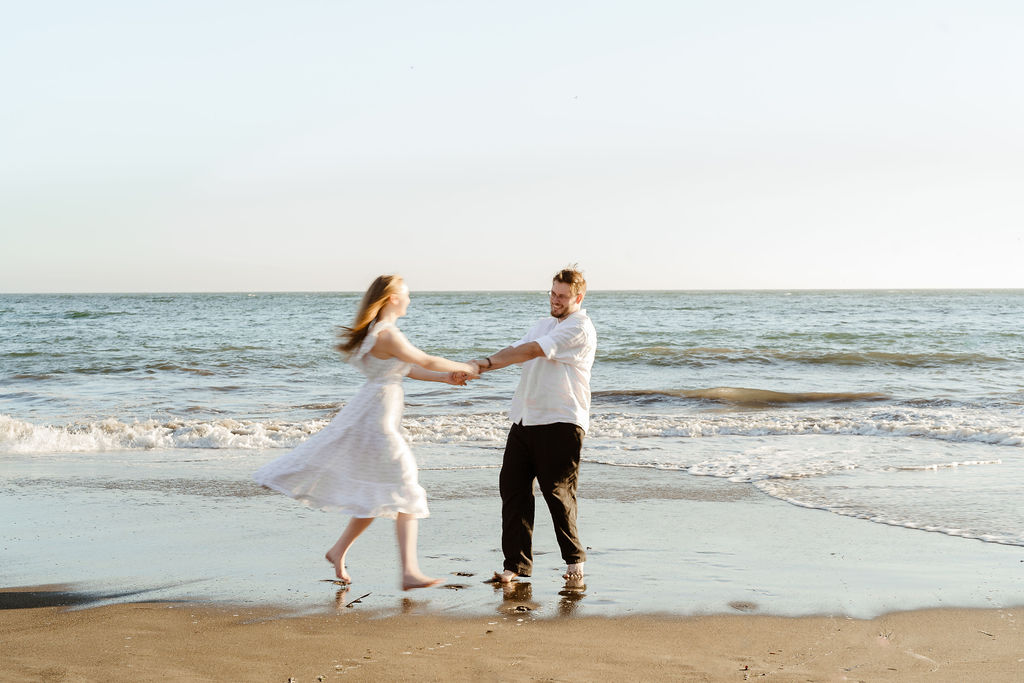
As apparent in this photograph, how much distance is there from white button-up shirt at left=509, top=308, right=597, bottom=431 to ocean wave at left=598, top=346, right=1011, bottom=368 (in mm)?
17800

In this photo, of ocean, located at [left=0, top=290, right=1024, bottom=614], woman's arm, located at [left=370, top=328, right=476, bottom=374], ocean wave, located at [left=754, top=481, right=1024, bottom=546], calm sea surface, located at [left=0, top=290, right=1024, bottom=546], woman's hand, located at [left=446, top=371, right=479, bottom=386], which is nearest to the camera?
woman's arm, located at [left=370, top=328, right=476, bottom=374]

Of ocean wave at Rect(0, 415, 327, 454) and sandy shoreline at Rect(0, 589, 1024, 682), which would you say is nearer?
sandy shoreline at Rect(0, 589, 1024, 682)

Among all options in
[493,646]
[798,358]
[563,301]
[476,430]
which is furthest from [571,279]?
[798,358]

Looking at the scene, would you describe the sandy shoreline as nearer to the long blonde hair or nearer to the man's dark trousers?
the man's dark trousers

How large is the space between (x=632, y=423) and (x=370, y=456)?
8217mm

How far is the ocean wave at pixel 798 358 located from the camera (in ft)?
73.5

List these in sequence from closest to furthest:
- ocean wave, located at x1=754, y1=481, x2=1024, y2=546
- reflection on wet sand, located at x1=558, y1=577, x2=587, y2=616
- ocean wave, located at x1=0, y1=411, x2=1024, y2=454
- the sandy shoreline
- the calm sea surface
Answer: the sandy shoreline
reflection on wet sand, located at x1=558, y1=577, x2=587, y2=616
ocean wave, located at x1=754, y1=481, x2=1024, y2=546
the calm sea surface
ocean wave, located at x1=0, y1=411, x2=1024, y2=454

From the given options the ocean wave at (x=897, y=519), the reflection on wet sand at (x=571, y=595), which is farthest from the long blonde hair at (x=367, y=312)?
the ocean wave at (x=897, y=519)

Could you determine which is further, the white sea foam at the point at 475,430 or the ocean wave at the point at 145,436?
the white sea foam at the point at 475,430

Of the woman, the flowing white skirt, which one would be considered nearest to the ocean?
the woman

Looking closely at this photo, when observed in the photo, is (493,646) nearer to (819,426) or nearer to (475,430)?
(475,430)

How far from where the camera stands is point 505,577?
15.6ft

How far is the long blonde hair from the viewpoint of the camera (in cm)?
457

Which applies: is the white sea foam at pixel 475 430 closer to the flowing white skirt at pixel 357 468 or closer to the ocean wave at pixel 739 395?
the ocean wave at pixel 739 395
